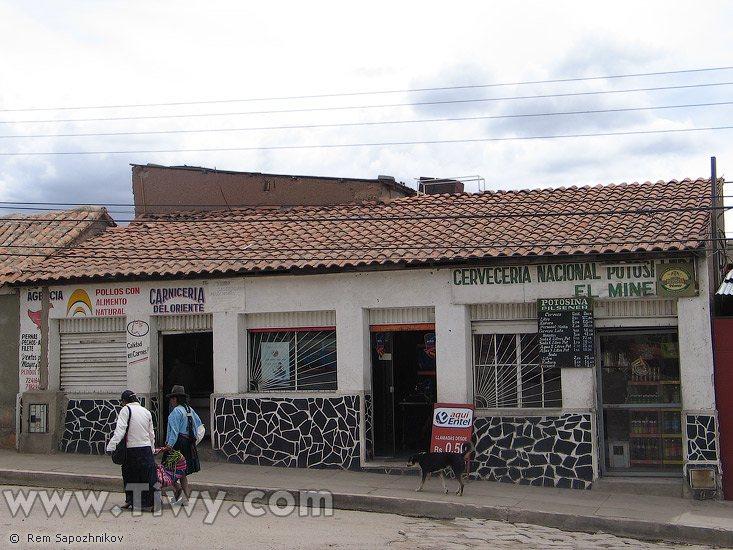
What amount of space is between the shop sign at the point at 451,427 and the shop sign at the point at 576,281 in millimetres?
1693

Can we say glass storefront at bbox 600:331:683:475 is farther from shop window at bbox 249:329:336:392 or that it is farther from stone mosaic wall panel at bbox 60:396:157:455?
stone mosaic wall panel at bbox 60:396:157:455

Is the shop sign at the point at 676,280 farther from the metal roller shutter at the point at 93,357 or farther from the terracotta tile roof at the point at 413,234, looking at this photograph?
the metal roller shutter at the point at 93,357

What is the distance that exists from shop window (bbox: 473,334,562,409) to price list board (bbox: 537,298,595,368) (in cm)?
39

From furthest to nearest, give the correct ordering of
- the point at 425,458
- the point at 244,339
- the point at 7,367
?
the point at 7,367
the point at 244,339
the point at 425,458

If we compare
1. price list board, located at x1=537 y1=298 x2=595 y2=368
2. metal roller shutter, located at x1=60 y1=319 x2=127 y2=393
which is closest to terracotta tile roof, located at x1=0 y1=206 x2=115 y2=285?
metal roller shutter, located at x1=60 y1=319 x2=127 y2=393

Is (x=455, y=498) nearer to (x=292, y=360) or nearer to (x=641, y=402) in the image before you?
(x=641, y=402)

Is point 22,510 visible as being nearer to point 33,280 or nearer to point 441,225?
point 33,280

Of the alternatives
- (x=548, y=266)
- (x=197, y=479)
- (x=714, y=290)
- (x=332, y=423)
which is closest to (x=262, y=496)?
(x=197, y=479)

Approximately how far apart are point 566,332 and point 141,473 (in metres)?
6.37

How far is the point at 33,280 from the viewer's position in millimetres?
14742

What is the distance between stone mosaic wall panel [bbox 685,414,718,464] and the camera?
1138cm

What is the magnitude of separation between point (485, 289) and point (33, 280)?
8123 millimetres

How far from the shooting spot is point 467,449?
1208 centimetres

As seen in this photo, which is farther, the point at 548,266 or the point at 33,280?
the point at 33,280
